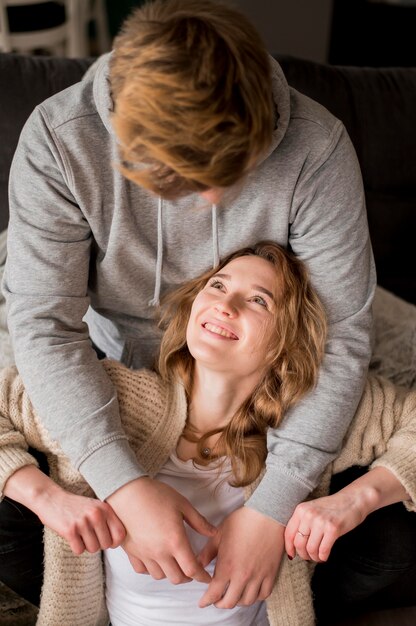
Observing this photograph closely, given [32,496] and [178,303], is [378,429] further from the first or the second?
[32,496]

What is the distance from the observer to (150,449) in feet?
4.63

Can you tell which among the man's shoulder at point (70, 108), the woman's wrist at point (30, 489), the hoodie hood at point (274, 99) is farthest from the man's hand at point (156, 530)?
the man's shoulder at point (70, 108)

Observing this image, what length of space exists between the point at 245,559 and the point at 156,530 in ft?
0.55

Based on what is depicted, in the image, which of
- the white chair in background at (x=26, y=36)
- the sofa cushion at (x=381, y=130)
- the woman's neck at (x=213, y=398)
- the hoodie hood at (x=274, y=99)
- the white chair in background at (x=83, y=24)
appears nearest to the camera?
the hoodie hood at (x=274, y=99)

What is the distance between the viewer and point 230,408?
4.76 feet

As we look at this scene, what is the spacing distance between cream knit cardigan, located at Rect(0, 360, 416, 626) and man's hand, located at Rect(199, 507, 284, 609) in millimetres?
85

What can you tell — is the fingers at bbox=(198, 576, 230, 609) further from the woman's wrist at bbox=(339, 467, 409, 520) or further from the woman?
the woman's wrist at bbox=(339, 467, 409, 520)

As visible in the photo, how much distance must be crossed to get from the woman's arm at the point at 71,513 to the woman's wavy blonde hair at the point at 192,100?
53 cm

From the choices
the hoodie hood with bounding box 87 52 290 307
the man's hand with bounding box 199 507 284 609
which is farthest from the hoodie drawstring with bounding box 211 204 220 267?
the man's hand with bounding box 199 507 284 609

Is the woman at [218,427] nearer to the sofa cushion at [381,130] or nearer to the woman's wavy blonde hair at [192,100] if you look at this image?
the woman's wavy blonde hair at [192,100]

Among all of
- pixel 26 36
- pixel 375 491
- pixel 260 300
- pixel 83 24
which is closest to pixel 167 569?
pixel 375 491

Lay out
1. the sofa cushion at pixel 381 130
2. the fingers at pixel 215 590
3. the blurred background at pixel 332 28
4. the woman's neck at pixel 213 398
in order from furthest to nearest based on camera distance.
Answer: the blurred background at pixel 332 28 → the sofa cushion at pixel 381 130 → the woman's neck at pixel 213 398 → the fingers at pixel 215 590

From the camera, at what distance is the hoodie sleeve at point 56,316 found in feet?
4.09

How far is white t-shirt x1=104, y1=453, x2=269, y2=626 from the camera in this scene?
138cm
